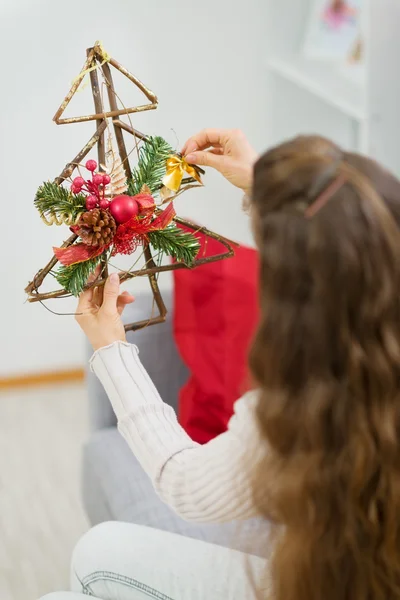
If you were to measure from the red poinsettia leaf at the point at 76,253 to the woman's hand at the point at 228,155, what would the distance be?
0.17m

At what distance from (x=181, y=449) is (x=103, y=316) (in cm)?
18

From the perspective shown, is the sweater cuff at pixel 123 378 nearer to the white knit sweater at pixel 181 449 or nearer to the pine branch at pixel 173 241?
the white knit sweater at pixel 181 449

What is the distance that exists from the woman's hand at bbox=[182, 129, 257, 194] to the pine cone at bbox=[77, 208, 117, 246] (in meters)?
0.14

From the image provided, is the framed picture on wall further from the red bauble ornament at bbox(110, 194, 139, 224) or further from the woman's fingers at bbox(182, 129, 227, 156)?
the red bauble ornament at bbox(110, 194, 139, 224)

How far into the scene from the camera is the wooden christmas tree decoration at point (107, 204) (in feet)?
2.55

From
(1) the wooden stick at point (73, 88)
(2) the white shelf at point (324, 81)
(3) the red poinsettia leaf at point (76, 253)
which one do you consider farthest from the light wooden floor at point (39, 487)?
(2) the white shelf at point (324, 81)

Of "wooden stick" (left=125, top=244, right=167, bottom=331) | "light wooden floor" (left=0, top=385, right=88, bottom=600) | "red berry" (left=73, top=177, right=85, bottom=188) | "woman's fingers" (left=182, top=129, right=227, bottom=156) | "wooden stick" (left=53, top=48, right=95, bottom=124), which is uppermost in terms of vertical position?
"wooden stick" (left=53, top=48, right=95, bottom=124)

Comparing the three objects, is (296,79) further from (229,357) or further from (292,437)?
(292,437)

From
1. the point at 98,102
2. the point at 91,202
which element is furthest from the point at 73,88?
the point at 91,202

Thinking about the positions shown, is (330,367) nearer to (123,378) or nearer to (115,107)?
(123,378)

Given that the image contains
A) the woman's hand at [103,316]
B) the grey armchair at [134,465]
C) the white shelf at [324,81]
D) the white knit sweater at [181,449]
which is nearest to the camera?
the white knit sweater at [181,449]

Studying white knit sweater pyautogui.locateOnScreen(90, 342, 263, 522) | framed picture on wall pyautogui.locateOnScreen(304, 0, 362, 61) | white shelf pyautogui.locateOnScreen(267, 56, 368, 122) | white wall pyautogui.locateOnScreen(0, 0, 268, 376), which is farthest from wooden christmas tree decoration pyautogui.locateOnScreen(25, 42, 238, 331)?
framed picture on wall pyautogui.locateOnScreen(304, 0, 362, 61)

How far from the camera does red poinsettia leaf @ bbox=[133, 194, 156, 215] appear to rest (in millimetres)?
796

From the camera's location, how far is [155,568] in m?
0.85
